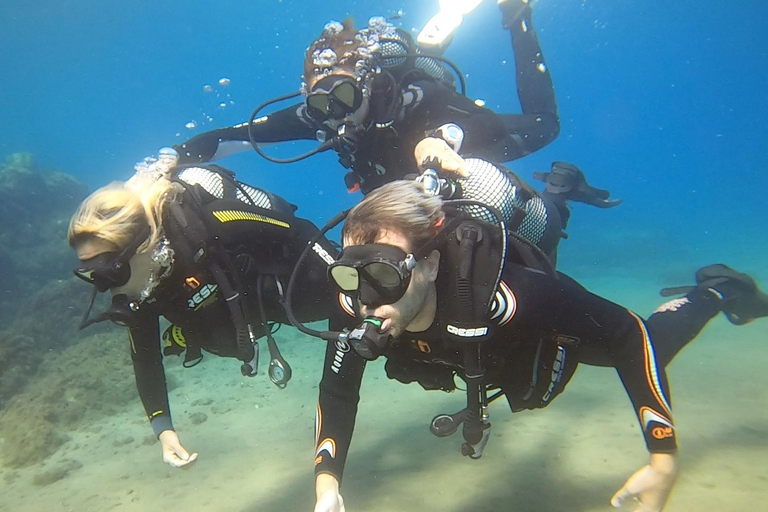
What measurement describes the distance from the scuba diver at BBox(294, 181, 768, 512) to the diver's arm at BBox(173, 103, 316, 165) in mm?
3324

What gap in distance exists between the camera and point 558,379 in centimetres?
329

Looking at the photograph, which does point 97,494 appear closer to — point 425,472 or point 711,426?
point 425,472

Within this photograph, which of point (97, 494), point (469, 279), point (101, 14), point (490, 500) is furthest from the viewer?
point (101, 14)

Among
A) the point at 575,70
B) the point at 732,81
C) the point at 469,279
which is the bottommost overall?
the point at 469,279

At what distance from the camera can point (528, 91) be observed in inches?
272

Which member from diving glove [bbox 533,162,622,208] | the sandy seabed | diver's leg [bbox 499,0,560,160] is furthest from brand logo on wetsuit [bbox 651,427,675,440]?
diver's leg [bbox 499,0,560,160]

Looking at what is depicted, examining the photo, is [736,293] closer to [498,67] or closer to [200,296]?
[200,296]

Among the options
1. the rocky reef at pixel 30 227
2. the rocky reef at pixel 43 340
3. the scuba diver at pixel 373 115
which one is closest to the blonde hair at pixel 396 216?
the scuba diver at pixel 373 115

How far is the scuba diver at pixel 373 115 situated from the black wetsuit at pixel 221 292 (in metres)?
1.27

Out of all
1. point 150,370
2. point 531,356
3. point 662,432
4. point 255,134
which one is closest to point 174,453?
point 150,370

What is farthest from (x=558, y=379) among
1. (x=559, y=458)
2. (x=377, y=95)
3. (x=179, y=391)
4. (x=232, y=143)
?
(x=179, y=391)

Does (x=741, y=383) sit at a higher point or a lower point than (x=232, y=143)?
lower

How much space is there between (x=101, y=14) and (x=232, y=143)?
62904 millimetres

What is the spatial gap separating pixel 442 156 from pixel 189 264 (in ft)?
6.40
